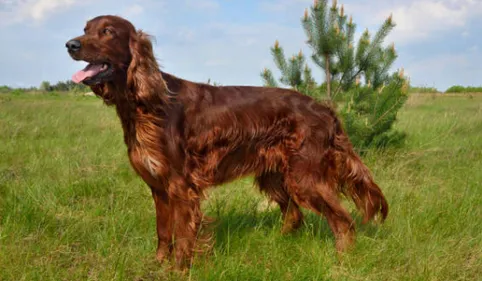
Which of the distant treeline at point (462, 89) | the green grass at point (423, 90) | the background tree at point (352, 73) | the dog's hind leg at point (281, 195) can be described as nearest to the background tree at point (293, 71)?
the background tree at point (352, 73)

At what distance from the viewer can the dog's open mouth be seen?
245 centimetres

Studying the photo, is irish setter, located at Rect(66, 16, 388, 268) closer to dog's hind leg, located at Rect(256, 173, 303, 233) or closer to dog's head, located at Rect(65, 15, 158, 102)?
dog's head, located at Rect(65, 15, 158, 102)

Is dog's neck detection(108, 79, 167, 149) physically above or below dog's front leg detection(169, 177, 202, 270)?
above

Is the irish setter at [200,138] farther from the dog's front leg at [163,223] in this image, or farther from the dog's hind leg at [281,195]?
the dog's hind leg at [281,195]

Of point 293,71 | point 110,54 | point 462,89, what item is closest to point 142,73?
point 110,54

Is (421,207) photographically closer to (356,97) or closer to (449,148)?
(356,97)

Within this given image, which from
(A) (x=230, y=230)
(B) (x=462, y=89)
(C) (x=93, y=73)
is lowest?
(A) (x=230, y=230)

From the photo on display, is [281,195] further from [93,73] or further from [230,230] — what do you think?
[93,73]

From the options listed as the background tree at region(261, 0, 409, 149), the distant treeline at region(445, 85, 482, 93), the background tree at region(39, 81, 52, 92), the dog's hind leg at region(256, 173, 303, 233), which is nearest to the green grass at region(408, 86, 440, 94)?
the distant treeline at region(445, 85, 482, 93)

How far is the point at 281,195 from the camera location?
3561 millimetres

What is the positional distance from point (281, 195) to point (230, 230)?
541 mm

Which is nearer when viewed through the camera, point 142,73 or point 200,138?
point 142,73

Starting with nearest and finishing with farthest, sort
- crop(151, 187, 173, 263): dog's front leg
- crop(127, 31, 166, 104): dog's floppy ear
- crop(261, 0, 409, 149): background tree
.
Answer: crop(127, 31, 166, 104): dog's floppy ear, crop(151, 187, 173, 263): dog's front leg, crop(261, 0, 409, 149): background tree

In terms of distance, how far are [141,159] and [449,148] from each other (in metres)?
4.89
